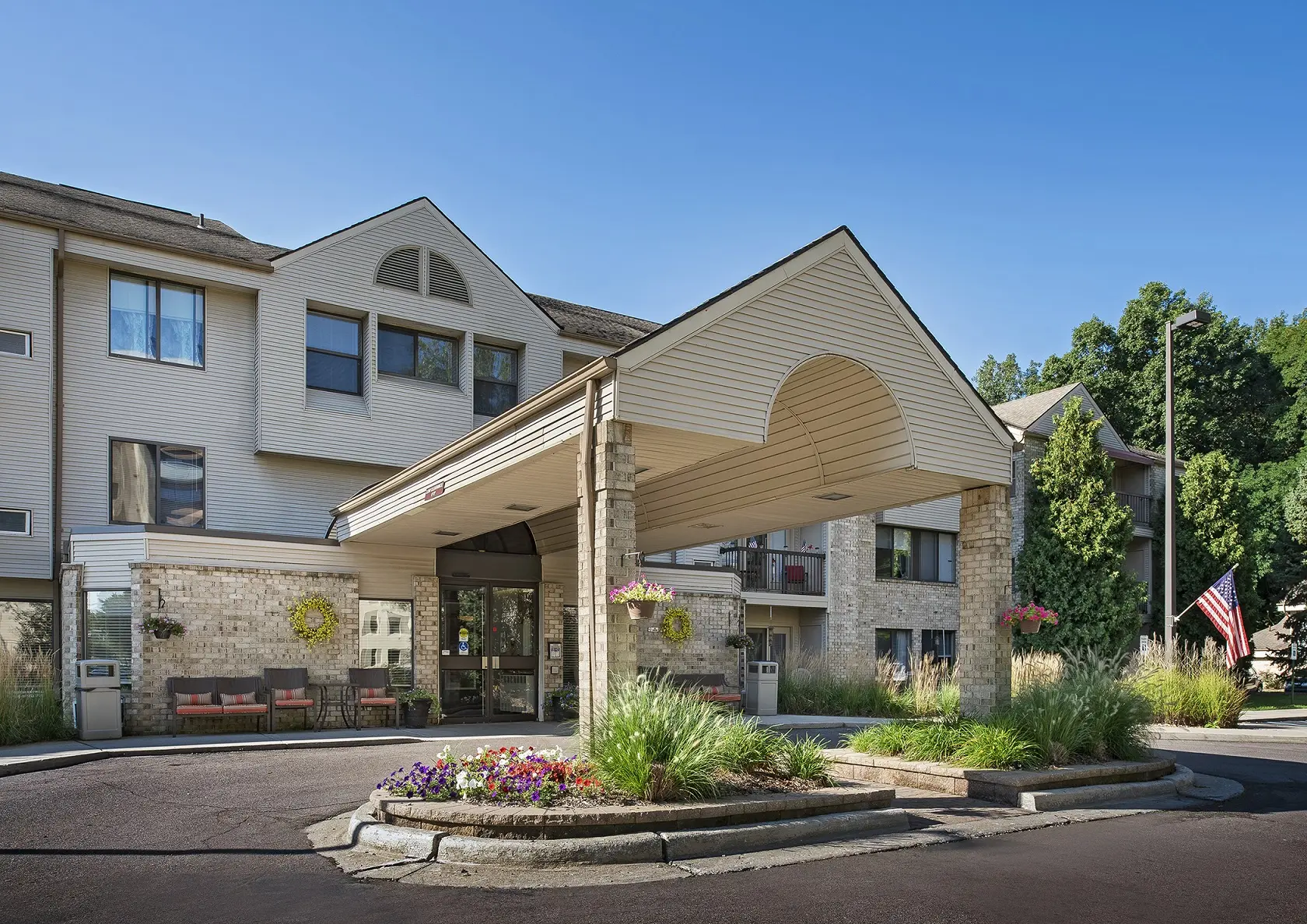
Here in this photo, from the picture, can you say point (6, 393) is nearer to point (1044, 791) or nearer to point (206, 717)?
point (206, 717)

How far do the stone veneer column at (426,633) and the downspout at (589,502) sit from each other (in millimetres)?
10328

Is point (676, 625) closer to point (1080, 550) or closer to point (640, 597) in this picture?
point (640, 597)

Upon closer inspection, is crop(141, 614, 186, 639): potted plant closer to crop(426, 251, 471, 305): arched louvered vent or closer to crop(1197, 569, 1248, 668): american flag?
crop(426, 251, 471, 305): arched louvered vent

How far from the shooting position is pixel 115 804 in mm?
9930

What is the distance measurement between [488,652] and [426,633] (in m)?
1.38

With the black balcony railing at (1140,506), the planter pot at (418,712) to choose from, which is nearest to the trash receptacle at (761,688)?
the planter pot at (418,712)

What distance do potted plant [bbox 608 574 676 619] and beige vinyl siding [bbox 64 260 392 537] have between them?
12.4m

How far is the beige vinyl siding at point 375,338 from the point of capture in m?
19.9

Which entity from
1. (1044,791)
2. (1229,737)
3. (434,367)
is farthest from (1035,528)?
(1044,791)

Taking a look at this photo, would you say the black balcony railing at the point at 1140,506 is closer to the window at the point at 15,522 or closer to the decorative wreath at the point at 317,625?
the decorative wreath at the point at 317,625

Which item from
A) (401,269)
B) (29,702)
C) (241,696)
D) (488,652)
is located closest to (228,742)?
(241,696)

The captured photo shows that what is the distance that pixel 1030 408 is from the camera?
34.7 metres

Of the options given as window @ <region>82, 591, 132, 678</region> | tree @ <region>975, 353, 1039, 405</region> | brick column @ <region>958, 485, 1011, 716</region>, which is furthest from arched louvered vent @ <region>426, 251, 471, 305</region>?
tree @ <region>975, 353, 1039, 405</region>

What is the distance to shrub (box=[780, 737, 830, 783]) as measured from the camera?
9492 millimetres
